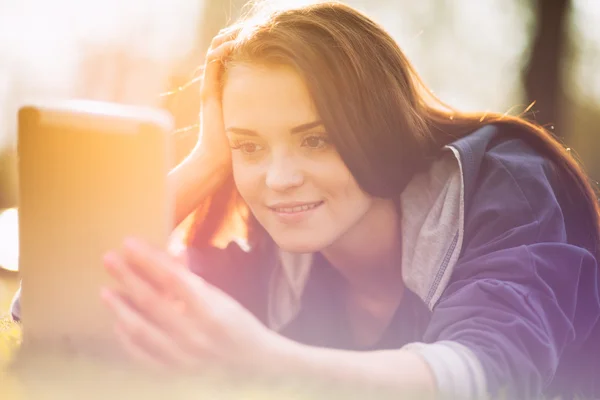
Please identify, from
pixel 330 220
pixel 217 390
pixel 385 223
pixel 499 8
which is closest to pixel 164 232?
pixel 217 390

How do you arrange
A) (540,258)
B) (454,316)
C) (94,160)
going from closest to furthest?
1. (94,160)
2. (454,316)
3. (540,258)

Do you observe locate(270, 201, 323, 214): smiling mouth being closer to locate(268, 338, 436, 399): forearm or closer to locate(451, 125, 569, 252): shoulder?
locate(451, 125, 569, 252): shoulder

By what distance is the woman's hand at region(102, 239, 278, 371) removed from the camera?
4.84 feet

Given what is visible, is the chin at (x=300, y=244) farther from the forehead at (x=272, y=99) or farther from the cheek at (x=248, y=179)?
the forehead at (x=272, y=99)

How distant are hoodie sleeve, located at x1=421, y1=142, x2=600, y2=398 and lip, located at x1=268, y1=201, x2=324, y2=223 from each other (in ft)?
1.66

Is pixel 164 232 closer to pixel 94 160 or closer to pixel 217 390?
pixel 94 160

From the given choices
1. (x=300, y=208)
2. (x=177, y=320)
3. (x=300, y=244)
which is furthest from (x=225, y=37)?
(x=177, y=320)

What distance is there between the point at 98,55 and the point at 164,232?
19.3 ft

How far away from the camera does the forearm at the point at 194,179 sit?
264 cm

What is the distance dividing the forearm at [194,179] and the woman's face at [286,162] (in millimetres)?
297

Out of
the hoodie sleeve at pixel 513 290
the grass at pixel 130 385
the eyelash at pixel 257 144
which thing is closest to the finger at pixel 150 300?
the grass at pixel 130 385

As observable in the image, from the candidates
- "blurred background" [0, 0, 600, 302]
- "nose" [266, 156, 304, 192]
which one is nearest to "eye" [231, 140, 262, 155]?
"nose" [266, 156, 304, 192]

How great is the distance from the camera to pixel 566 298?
2020 millimetres

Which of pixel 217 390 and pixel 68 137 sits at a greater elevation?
pixel 68 137
